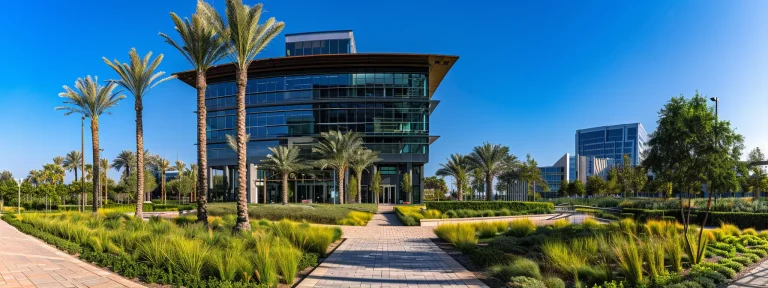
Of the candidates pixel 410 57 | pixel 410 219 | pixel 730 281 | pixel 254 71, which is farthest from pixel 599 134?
pixel 730 281

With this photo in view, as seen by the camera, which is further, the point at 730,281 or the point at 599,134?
the point at 599,134

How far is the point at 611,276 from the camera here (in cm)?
762

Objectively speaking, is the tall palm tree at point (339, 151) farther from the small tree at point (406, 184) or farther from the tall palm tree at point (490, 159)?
the tall palm tree at point (490, 159)

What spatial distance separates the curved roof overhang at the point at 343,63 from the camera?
47.7 metres

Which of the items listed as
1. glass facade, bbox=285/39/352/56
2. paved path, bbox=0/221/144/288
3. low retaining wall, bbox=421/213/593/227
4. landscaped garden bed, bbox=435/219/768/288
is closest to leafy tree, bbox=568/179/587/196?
low retaining wall, bbox=421/213/593/227

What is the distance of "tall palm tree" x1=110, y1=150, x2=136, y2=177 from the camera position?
66.5 m

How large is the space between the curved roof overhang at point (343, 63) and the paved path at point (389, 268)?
36.1 m

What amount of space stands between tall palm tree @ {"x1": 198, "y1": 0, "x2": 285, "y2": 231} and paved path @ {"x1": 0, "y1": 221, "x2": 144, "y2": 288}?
6.04 meters

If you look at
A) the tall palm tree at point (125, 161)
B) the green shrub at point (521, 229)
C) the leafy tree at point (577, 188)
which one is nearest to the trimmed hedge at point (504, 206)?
the green shrub at point (521, 229)

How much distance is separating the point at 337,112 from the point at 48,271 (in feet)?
138

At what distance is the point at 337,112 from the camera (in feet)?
164

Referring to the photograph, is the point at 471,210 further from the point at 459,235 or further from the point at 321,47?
the point at 321,47

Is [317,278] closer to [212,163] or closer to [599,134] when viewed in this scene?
[212,163]

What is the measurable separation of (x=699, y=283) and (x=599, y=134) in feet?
525
